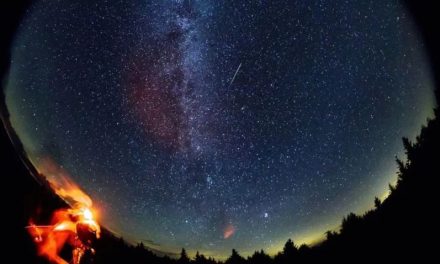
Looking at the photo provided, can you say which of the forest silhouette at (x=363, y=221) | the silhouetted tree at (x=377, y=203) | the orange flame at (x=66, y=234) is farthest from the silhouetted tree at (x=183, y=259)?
the orange flame at (x=66, y=234)

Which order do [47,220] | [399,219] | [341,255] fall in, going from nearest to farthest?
[47,220] → [399,219] → [341,255]

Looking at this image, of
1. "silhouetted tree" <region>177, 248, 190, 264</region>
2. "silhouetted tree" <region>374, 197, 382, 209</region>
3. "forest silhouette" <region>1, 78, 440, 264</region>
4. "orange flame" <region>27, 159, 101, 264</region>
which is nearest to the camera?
"orange flame" <region>27, 159, 101, 264</region>

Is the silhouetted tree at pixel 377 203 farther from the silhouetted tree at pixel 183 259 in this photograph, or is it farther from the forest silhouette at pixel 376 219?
the silhouetted tree at pixel 183 259

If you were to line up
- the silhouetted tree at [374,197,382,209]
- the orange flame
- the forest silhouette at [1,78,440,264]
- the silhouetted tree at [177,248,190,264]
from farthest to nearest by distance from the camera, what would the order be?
the silhouetted tree at [177,248,190,264]
the silhouetted tree at [374,197,382,209]
the forest silhouette at [1,78,440,264]
the orange flame

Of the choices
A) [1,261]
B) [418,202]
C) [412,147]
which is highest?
[412,147]

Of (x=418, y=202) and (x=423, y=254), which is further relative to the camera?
(x=418, y=202)

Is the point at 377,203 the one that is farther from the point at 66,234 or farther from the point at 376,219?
the point at 66,234

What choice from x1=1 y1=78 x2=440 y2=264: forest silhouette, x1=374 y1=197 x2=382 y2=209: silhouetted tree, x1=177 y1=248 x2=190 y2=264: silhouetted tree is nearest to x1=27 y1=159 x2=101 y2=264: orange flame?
x1=1 y1=78 x2=440 y2=264: forest silhouette

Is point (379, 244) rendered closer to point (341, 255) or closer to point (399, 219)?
point (399, 219)

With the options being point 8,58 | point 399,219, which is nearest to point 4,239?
point 8,58

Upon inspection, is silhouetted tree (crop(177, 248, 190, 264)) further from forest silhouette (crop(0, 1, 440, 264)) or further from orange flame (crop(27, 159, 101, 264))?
orange flame (crop(27, 159, 101, 264))

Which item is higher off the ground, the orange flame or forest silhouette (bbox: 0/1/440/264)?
forest silhouette (bbox: 0/1/440/264)

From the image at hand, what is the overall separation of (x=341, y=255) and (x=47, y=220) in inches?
945

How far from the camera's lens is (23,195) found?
5.90 m
